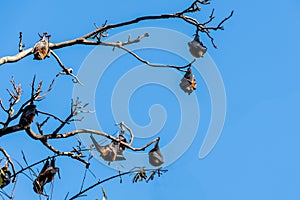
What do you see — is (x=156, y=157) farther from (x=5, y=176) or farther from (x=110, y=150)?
(x=5, y=176)

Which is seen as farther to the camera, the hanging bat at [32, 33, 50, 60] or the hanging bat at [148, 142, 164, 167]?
the hanging bat at [148, 142, 164, 167]

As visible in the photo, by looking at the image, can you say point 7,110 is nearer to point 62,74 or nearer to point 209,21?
point 62,74

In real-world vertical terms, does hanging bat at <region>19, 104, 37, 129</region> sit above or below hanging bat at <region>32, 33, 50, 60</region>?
below

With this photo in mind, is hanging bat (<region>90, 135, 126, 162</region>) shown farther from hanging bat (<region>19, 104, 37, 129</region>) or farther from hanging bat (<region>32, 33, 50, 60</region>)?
hanging bat (<region>32, 33, 50, 60</region>)

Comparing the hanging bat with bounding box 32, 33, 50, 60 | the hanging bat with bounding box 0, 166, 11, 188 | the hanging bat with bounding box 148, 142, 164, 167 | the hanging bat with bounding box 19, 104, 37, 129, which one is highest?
the hanging bat with bounding box 32, 33, 50, 60

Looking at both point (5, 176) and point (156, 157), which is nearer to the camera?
point (5, 176)

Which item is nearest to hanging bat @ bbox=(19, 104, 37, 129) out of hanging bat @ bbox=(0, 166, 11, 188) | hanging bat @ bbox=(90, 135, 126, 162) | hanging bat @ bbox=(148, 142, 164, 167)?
hanging bat @ bbox=(0, 166, 11, 188)

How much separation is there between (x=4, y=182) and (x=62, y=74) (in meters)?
1.11

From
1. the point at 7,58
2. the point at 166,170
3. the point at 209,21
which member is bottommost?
the point at 166,170

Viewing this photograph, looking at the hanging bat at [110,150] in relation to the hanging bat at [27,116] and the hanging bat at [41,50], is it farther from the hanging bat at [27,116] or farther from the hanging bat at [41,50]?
the hanging bat at [41,50]

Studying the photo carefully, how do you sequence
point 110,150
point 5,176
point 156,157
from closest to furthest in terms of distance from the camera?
point 5,176 < point 110,150 < point 156,157

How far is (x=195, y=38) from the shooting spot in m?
5.35

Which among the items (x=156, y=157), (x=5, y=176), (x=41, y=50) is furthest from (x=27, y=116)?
(x=156, y=157)

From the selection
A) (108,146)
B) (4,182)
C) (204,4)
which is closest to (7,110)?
(4,182)
